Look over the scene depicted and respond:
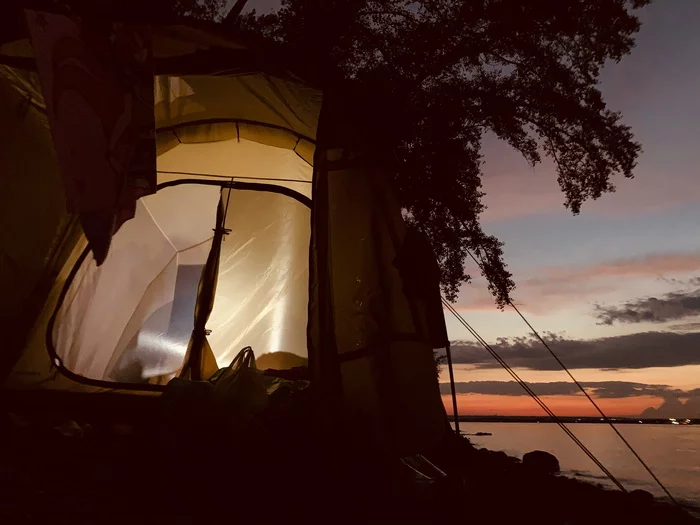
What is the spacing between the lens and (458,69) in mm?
9672

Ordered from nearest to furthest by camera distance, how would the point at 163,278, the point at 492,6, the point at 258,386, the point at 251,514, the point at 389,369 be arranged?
the point at 251,514
the point at 389,369
the point at 258,386
the point at 163,278
the point at 492,6

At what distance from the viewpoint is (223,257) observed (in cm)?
534

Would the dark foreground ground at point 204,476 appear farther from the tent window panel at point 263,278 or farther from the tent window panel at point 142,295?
the tent window panel at point 263,278

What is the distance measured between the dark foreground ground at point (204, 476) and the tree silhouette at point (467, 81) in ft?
19.7

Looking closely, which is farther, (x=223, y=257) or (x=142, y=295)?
(x=223, y=257)

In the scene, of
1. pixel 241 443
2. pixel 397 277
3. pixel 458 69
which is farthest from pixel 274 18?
pixel 241 443

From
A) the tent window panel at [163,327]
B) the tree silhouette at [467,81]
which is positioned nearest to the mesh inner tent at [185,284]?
the tent window panel at [163,327]

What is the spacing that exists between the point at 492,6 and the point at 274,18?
3.91 meters

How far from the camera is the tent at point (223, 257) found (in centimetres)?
354

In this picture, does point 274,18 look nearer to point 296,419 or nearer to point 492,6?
point 492,6

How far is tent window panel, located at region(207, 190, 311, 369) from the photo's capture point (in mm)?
5234

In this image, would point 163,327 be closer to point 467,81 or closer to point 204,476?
point 204,476

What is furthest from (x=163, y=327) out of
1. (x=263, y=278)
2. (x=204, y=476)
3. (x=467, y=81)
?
(x=467, y=81)

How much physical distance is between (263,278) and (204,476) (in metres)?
2.53
